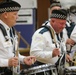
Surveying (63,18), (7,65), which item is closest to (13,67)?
(7,65)

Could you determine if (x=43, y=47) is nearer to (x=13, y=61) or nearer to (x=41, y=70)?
(x=41, y=70)

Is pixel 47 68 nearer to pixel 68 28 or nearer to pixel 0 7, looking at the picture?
pixel 0 7

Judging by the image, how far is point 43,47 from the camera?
3660 millimetres


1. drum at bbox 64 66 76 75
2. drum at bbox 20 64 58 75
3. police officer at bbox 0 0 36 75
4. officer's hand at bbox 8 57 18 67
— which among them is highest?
police officer at bbox 0 0 36 75

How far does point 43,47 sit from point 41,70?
1.72ft

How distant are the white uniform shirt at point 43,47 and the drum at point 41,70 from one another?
1.00 feet

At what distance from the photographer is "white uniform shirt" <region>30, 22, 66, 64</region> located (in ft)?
11.8

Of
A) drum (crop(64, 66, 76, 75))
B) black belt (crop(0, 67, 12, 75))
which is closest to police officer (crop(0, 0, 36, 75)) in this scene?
black belt (crop(0, 67, 12, 75))

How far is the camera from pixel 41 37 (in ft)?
12.0

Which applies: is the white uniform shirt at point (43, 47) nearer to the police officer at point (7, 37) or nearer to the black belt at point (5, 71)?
the police officer at point (7, 37)

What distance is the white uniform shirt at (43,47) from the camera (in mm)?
3611

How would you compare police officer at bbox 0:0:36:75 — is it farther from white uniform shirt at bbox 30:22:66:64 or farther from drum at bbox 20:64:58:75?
white uniform shirt at bbox 30:22:66:64

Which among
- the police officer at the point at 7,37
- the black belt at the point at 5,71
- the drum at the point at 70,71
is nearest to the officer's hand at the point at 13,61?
the police officer at the point at 7,37

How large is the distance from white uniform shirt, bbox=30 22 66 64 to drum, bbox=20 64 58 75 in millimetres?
304
